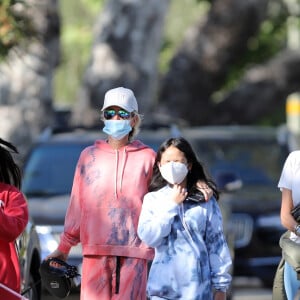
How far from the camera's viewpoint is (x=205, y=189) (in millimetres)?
7297

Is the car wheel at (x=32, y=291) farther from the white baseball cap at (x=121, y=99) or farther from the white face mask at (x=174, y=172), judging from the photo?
the white face mask at (x=174, y=172)

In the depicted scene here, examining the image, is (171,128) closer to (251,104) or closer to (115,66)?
(115,66)

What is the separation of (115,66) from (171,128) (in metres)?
6.03

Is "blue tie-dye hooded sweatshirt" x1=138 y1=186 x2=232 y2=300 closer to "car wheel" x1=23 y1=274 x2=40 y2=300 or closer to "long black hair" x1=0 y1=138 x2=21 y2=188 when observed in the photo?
"long black hair" x1=0 y1=138 x2=21 y2=188

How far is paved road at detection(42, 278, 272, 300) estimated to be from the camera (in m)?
14.8

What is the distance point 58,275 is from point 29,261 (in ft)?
6.23

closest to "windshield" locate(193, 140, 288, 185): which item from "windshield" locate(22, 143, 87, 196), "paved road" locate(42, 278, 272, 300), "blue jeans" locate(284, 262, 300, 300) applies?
"paved road" locate(42, 278, 272, 300)

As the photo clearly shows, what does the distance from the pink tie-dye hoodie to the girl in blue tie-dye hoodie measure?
297 mm

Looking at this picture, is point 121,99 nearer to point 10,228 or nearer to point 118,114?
point 118,114

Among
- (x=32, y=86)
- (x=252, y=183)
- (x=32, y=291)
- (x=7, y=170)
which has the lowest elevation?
(x=32, y=291)

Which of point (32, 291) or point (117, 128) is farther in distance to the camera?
point (32, 291)

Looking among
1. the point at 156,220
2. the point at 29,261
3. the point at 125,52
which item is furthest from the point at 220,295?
the point at 125,52

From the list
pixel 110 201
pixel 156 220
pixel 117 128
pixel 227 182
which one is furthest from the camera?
pixel 227 182

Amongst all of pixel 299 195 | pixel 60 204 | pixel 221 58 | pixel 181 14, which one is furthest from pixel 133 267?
pixel 181 14
